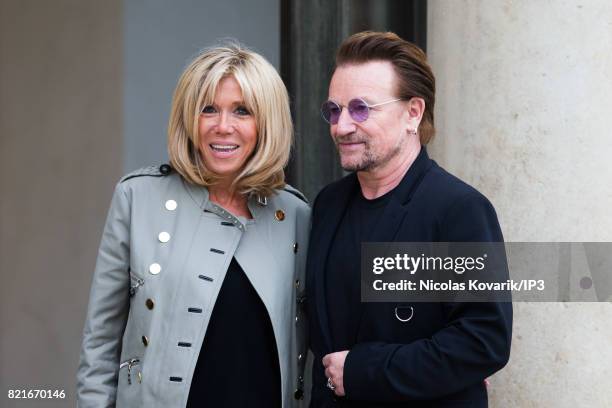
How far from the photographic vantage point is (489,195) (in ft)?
10.7

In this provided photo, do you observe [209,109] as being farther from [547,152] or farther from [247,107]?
[547,152]

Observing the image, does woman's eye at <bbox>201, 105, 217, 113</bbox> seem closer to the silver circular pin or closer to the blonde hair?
the blonde hair

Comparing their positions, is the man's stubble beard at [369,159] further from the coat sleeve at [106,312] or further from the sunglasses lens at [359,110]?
the coat sleeve at [106,312]

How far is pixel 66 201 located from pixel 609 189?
3710 mm

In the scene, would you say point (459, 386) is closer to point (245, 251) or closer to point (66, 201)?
point (245, 251)

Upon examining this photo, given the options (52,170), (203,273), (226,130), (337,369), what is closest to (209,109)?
(226,130)

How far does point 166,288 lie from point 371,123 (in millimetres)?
765

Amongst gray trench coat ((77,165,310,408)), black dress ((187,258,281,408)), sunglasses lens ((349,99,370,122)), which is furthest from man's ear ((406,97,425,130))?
black dress ((187,258,281,408))

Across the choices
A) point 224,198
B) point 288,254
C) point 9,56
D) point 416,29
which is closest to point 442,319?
point 288,254

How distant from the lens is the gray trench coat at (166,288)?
9.27ft

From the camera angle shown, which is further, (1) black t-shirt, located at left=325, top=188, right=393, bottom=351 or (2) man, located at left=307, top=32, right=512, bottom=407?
(1) black t-shirt, located at left=325, top=188, right=393, bottom=351

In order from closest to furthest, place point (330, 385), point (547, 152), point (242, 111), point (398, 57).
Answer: point (330, 385)
point (398, 57)
point (242, 111)
point (547, 152)

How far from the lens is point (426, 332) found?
263 cm

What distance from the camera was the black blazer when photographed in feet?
8.25
